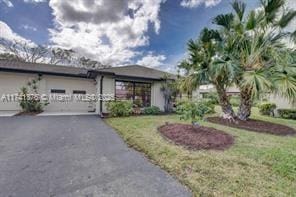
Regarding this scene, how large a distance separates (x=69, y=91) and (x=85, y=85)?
145 cm

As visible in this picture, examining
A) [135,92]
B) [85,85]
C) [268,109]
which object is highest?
[85,85]

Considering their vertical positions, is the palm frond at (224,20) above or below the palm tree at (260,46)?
above

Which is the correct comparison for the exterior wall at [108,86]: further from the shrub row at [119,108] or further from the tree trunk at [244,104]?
A: the tree trunk at [244,104]

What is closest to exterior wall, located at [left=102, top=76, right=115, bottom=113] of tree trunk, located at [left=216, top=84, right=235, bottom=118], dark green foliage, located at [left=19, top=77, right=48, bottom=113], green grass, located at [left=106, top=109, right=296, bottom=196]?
dark green foliage, located at [left=19, top=77, right=48, bottom=113]

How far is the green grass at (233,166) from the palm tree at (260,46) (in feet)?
8.22

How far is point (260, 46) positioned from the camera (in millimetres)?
8203

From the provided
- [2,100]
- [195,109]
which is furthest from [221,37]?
[2,100]

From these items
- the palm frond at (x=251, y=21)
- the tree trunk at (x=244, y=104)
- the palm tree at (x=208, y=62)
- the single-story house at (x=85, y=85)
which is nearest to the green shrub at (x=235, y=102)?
the single-story house at (x=85, y=85)

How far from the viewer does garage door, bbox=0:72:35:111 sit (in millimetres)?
13258

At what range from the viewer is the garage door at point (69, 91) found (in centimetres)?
1440

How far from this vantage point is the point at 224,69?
809 cm

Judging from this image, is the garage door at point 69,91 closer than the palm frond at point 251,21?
No

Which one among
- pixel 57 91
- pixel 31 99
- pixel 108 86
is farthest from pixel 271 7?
pixel 31 99

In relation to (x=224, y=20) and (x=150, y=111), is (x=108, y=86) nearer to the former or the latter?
(x=150, y=111)
